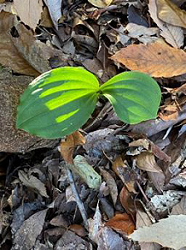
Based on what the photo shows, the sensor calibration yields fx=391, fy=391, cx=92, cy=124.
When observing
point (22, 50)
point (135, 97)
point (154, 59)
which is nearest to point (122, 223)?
point (135, 97)

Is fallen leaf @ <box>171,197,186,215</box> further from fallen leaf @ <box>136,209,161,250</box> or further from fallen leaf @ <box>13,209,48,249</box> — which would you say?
fallen leaf @ <box>13,209,48,249</box>

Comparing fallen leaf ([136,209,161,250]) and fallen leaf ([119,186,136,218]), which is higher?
fallen leaf ([119,186,136,218])

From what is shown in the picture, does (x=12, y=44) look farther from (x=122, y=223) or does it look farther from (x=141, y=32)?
(x=122, y=223)

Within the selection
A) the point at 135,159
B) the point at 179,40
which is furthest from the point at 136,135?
the point at 179,40

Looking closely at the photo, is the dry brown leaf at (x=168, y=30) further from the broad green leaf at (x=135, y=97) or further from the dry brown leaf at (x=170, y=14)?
the broad green leaf at (x=135, y=97)

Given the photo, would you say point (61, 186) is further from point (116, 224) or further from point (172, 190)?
point (172, 190)

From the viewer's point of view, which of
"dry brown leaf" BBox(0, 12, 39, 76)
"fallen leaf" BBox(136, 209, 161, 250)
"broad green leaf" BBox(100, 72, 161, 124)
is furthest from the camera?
"dry brown leaf" BBox(0, 12, 39, 76)

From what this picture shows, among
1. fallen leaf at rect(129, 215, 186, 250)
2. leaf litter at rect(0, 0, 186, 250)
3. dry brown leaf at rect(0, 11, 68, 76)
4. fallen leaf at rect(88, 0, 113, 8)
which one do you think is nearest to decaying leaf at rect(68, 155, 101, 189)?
leaf litter at rect(0, 0, 186, 250)
